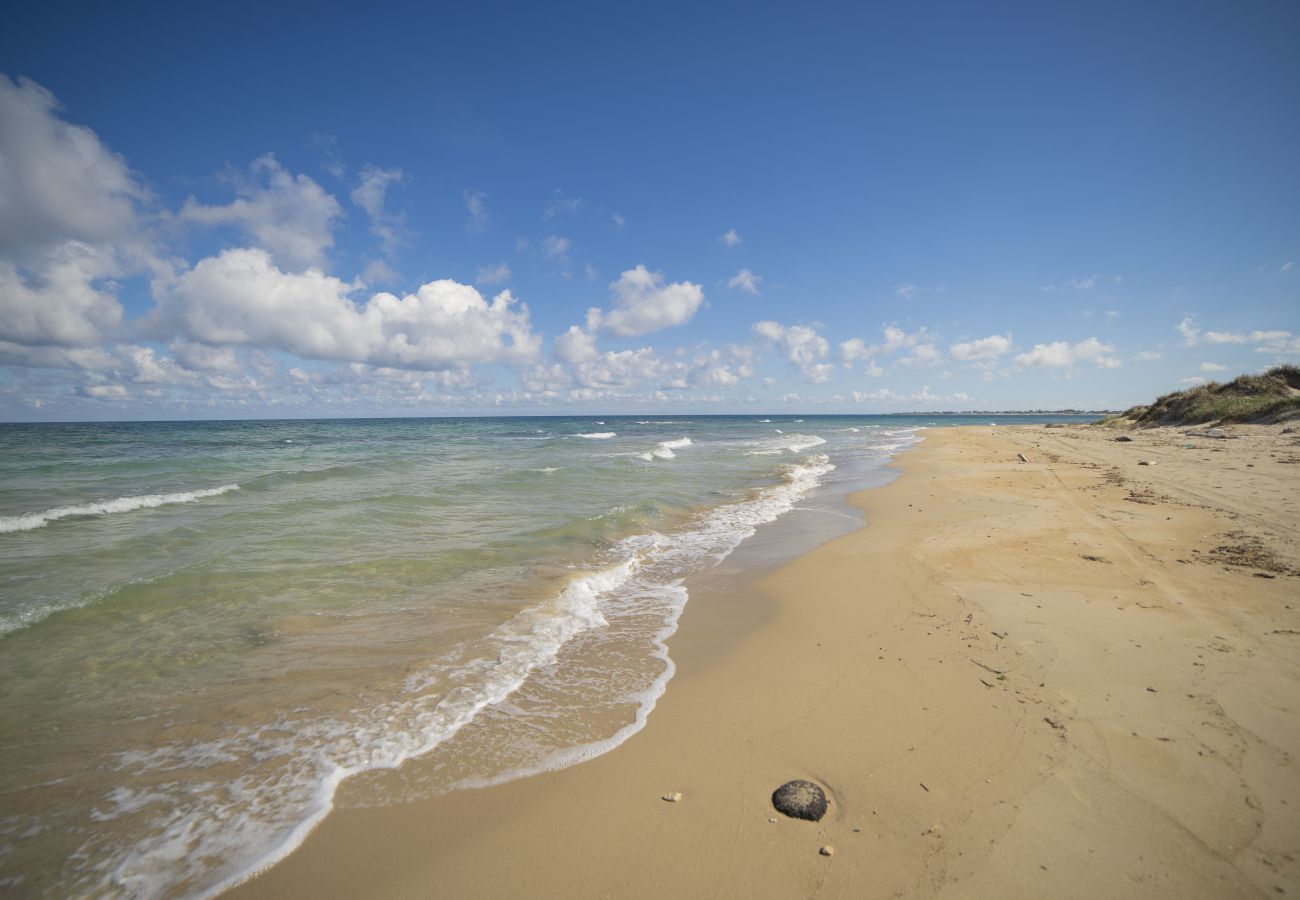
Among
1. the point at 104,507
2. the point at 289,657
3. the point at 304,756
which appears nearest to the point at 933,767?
the point at 304,756

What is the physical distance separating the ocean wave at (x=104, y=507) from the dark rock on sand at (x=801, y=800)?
1698 centimetres

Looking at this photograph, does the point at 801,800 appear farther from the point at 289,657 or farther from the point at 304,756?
the point at 289,657

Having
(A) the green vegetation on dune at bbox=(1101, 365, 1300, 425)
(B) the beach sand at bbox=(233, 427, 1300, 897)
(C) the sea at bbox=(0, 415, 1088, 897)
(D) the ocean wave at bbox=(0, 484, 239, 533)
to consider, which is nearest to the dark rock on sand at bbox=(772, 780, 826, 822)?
(B) the beach sand at bbox=(233, 427, 1300, 897)

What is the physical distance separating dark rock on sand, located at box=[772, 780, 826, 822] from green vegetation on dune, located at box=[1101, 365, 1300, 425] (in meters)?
32.9

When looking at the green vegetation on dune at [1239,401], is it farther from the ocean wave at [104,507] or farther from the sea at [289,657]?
the ocean wave at [104,507]

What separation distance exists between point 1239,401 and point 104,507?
1877 inches

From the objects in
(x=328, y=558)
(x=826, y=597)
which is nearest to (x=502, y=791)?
(x=826, y=597)

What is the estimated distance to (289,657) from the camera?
5598 millimetres

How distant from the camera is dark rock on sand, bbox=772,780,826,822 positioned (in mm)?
3023

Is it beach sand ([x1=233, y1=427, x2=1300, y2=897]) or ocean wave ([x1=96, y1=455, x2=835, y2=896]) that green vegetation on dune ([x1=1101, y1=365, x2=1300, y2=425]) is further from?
ocean wave ([x1=96, y1=455, x2=835, y2=896])

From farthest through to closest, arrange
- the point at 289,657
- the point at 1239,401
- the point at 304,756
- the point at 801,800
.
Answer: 1. the point at 1239,401
2. the point at 289,657
3. the point at 304,756
4. the point at 801,800

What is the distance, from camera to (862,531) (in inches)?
427

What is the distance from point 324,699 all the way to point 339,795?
1.54 m

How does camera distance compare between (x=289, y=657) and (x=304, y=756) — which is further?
(x=289, y=657)
